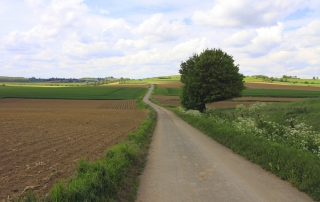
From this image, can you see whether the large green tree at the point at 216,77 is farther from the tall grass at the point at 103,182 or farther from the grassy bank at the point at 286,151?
the tall grass at the point at 103,182

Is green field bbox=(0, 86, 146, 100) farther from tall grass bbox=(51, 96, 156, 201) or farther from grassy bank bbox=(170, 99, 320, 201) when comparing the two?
tall grass bbox=(51, 96, 156, 201)

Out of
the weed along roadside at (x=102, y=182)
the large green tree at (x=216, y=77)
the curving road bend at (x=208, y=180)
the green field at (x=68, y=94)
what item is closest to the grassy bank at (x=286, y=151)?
the curving road bend at (x=208, y=180)

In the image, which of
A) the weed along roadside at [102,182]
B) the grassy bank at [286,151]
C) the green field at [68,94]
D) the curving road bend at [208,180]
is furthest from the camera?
the green field at [68,94]

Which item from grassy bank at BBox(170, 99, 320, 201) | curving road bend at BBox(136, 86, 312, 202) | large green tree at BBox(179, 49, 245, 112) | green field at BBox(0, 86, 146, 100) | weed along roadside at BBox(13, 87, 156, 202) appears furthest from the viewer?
green field at BBox(0, 86, 146, 100)

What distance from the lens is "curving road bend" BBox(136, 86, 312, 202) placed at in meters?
7.76

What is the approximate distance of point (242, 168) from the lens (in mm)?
10883

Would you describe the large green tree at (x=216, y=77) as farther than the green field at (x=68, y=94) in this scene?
No

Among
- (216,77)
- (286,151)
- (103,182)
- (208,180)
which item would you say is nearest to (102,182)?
(103,182)

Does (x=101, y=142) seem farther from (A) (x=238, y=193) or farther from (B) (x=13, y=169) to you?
(A) (x=238, y=193)

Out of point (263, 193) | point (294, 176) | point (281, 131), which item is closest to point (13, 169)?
point (263, 193)

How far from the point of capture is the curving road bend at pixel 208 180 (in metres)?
7.76

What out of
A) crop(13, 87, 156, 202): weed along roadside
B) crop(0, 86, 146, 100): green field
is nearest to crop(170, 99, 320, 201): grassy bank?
crop(13, 87, 156, 202): weed along roadside

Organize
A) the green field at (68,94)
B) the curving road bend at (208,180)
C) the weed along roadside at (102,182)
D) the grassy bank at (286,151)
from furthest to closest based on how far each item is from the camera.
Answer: the green field at (68,94) → the grassy bank at (286,151) → the curving road bend at (208,180) → the weed along roadside at (102,182)

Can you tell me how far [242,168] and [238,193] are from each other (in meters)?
3.09
